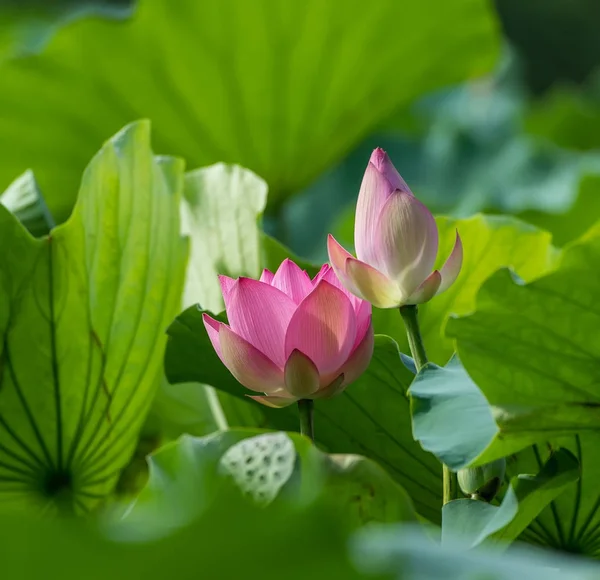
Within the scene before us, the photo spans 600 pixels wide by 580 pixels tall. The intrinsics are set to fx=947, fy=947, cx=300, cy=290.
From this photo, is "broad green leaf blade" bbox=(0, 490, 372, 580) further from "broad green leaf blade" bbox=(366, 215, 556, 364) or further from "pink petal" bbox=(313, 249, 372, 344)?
"broad green leaf blade" bbox=(366, 215, 556, 364)

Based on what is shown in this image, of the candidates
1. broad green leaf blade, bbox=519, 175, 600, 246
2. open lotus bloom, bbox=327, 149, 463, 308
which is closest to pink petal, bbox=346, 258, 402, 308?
open lotus bloom, bbox=327, 149, 463, 308

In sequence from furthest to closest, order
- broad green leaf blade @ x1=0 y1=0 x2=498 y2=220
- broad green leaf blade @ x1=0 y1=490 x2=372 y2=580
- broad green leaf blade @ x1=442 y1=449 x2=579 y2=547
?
broad green leaf blade @ x1=0 y1=0 x2=498 y2=220 → broad green leaf blade @ x1=442 y1=449 x2=579 y2=547 → broad green leaf blade @ x1=0 y1=490 x2=372 y2=580

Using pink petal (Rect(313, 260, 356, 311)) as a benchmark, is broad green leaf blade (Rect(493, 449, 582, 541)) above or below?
below

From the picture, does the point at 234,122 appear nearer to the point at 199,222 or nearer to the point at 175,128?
the point at 175,128

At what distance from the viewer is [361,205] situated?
31 centimetres

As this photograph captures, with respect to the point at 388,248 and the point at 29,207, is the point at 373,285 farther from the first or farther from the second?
the point at 29,207

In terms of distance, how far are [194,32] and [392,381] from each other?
0.60 meters

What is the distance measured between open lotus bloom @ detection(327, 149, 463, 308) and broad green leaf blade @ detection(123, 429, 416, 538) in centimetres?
6

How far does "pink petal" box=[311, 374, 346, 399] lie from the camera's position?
0.31m

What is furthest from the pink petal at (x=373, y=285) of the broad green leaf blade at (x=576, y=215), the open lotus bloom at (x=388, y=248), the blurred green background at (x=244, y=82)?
the broad green leaf blade at (x=576, y=215)

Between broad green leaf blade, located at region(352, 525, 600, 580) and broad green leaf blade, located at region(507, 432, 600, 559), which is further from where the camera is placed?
broad green leaf blade, located at region(507, 432, 600, 559)

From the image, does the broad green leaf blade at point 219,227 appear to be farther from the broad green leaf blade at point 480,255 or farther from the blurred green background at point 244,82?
the blurred green background at point 244,82

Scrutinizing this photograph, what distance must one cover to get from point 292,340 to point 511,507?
84 mm

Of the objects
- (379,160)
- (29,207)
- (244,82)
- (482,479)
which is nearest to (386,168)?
(379,160)
